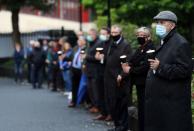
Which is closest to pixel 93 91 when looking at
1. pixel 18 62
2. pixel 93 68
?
pixel 93 68

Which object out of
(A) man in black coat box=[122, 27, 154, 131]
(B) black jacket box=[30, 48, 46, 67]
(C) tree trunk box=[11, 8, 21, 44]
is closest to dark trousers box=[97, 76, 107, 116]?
(A) man in black coat box=[122, 27, 154, 131]

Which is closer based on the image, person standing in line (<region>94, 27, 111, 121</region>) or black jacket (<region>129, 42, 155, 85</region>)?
black jacket (<region>129, 42, 155, 85</region>)

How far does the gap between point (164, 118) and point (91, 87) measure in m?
7.89

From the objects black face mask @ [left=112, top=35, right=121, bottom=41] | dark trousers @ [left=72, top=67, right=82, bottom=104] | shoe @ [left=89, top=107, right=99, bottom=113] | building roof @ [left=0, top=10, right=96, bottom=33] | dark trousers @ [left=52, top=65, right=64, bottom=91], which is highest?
black face mask @ [left=112, top=35, right=121, bottom=41]

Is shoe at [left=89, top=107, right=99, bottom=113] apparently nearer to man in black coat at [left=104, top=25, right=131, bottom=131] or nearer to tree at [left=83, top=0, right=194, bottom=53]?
man in black coat at [left=104, top=25, right=131, bottom=131]

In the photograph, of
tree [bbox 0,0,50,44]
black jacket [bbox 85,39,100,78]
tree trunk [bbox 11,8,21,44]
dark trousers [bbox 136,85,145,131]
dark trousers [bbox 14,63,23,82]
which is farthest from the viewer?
tree trunk [bbox 11,8,21,44]

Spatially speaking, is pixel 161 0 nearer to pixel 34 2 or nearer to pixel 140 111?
pixel 34 2

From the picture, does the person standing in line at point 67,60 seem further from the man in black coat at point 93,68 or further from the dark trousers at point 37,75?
the dark trousers at point 37,75

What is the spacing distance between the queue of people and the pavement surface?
42 centimetres

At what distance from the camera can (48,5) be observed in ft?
110

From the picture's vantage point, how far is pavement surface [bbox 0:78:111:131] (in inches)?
559

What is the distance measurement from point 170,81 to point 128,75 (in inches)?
141

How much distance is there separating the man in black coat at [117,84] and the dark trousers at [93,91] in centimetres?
222

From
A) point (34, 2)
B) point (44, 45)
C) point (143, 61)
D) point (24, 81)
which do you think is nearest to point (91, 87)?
point (143, 61)
